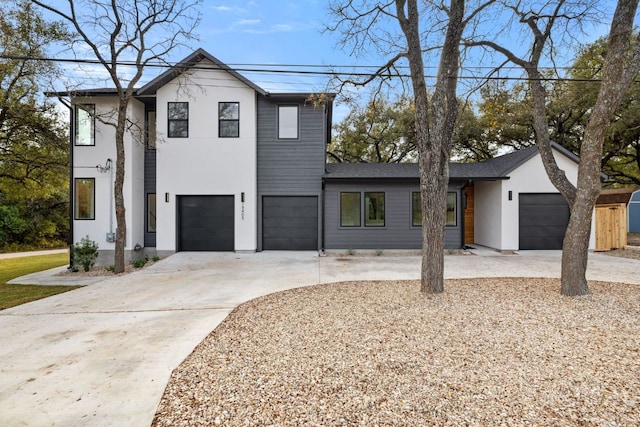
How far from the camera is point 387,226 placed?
A: 38.4ft

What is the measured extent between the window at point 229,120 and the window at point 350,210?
4.42 metres

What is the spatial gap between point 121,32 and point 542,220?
14.4 metres

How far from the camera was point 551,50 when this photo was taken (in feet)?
22.2

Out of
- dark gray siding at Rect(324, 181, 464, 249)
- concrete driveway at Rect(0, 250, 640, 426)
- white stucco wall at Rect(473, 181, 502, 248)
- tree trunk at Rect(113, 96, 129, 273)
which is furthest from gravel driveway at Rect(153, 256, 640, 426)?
white stucco wall at Rect(473, 181, 502, 248)

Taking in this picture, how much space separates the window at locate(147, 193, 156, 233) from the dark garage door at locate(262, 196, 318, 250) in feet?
12.8

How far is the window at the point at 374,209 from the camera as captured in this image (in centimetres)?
1173

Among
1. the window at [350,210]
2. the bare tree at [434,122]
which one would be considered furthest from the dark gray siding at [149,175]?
the bare tree at [434,122]

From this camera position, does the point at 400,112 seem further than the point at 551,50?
Yes

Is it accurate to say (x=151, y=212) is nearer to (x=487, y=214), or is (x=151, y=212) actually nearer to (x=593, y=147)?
(x=593, y=147)

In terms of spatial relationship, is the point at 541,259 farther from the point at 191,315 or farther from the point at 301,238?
the point at 191,315

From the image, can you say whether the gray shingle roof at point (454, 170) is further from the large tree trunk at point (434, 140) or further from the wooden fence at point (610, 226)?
the large tree trunk at point (434, 140)

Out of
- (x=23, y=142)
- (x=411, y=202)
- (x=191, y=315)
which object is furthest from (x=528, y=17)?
(x=23, y=142)

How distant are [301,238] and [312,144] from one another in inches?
135

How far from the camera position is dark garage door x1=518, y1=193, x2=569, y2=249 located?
11367 mm
